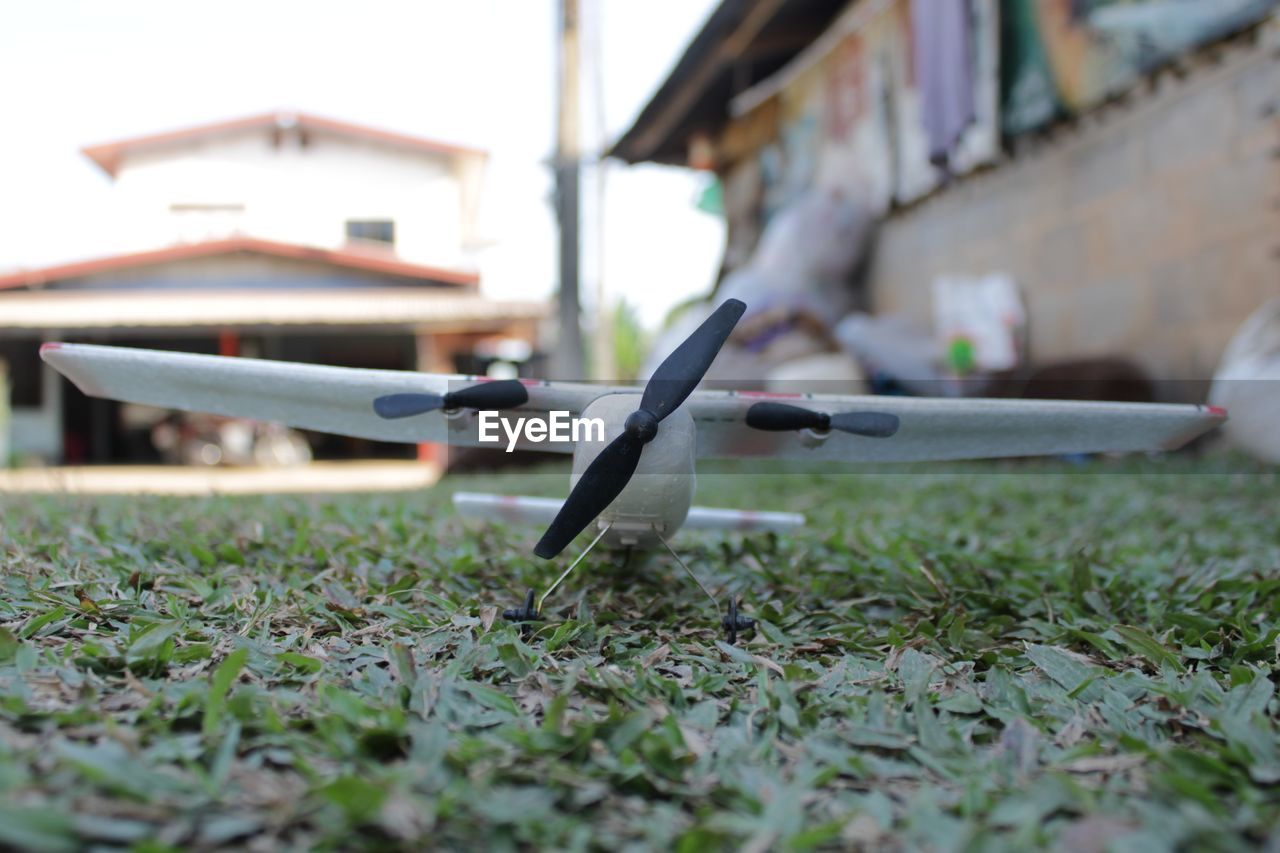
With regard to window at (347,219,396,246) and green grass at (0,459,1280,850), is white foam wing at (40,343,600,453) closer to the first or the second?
green grass at (0,459,1280,850)

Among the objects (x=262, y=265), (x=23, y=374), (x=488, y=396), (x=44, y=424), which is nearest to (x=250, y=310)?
(x=262, y=265)

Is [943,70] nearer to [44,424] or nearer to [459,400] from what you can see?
[459,400]

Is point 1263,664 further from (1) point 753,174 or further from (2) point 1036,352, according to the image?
(1) point 753,174

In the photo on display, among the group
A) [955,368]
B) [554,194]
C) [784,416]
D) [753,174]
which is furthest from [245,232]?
[784,416]

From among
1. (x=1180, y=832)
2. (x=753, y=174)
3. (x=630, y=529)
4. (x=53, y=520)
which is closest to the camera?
(x=1180, y=832)

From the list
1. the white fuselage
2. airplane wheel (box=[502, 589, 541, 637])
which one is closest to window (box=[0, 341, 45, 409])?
airplane wheel (box=[502, 589, 541, 637])
